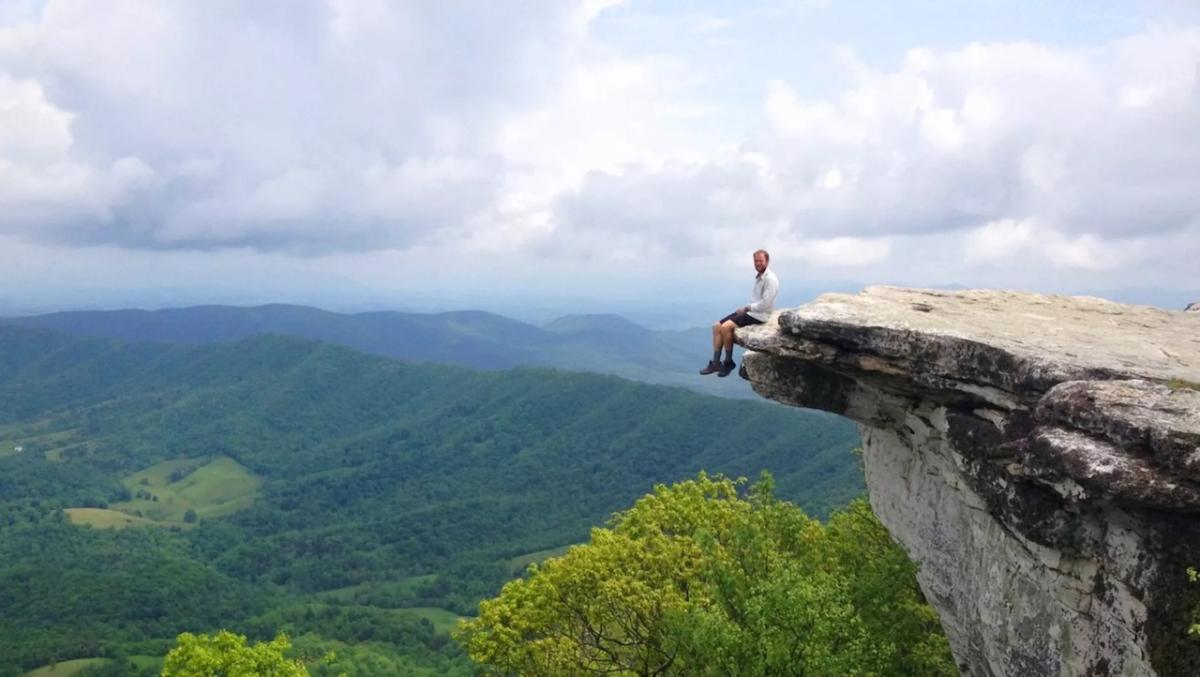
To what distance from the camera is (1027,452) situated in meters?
13.2

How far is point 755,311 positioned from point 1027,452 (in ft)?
31.0

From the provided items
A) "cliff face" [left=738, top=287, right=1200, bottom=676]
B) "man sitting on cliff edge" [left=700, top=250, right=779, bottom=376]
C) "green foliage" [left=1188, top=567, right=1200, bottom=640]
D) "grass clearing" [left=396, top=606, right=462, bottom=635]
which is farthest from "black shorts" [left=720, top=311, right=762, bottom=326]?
"grass clearing" [left=396, top=606, right=462, bottom=635]

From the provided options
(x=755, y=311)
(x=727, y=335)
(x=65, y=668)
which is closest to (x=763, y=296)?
(x=755, y=311)

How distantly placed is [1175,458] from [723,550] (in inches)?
568

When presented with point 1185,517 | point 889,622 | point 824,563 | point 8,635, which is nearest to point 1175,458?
point 1185,517

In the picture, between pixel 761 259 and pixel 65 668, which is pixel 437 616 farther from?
pixel 761 259

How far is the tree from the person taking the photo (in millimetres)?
27250

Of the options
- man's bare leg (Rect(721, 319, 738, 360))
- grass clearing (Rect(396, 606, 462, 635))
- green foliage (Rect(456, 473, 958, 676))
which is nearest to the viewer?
green foliage (Rect(456, 473, 958, 676))

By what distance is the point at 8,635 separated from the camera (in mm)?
141625

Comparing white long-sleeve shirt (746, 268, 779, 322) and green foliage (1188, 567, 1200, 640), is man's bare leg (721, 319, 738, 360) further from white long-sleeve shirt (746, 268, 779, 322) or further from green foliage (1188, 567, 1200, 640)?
green foliage (1188, 567, 1200, 640)

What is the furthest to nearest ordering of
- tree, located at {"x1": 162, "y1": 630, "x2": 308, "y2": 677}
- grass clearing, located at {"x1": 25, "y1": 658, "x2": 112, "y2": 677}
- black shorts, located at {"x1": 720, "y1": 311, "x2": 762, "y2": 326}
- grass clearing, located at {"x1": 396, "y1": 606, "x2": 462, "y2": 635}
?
1. grass clearing, located at {"x1": 396, "y1": 606, "x2": 462, "y2": 635}
2. grass clearing, located at {"x1": 25, "y1": 658, "x2": 112, "y2": 677}
3. tree, located at {"x1": 162, "y1": 630, "x2": 308, "y2": 677}
4. black shorts, located at {"x1": 720, "y1": 311, "x2": 762, "y2": 326}

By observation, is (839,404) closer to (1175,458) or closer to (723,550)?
(723,550)

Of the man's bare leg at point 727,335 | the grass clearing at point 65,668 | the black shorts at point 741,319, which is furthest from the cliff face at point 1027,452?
the grass clearing at point 65,668

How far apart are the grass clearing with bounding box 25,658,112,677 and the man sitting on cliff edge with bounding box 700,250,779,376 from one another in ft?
492
